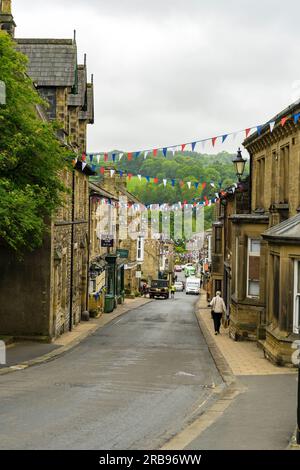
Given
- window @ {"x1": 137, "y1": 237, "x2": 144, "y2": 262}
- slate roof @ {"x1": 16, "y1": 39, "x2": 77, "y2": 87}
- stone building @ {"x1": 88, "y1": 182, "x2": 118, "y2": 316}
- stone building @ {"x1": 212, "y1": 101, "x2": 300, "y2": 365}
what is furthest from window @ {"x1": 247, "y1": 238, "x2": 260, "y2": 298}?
window @ {"x1": 137, "y1": 237, "x2": 144, "y2": 262}

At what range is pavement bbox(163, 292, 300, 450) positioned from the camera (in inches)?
415

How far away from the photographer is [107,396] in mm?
14906

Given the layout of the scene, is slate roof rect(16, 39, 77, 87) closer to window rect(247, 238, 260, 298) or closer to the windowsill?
window rect(247, 238, 260, 298)

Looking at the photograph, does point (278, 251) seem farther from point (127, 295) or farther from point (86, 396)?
point (127, 295)

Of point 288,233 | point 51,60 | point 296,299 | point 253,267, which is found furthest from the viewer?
point 51,60

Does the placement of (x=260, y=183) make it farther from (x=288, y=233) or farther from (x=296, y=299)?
(x=296, y=299)

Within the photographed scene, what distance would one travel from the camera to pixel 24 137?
2083 cm

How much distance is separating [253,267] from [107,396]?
12.6 metres

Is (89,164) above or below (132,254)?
above

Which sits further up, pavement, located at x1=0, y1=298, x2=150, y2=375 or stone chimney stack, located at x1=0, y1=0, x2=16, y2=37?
stone chimney stack, located at x1=0, y1=0, x2=16, y2=37

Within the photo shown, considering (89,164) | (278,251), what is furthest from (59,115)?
(278,251)

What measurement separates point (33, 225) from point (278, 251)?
750 centimetres

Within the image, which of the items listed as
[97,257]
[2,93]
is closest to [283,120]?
[2,93]

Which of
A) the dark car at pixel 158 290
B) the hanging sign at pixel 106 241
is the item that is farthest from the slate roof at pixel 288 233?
the dark car at pixel 158 290
